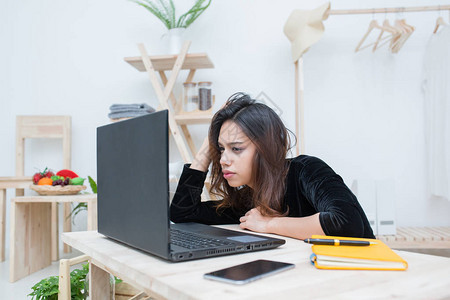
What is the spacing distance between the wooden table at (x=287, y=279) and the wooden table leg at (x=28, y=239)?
5.68 ft

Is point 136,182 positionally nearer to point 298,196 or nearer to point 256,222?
point 256,222

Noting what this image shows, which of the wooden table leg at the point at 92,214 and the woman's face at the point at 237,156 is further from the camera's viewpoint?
the wooden table leg at the point at 92,214

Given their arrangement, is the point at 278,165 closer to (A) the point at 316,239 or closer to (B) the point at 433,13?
(A) the point at 316,239

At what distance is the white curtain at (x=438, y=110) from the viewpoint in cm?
234

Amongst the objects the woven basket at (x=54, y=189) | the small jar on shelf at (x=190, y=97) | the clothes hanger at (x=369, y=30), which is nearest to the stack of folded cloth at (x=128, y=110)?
the small jar on shelf at (x=190, y=97)

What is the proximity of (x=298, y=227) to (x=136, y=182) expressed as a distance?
1.50 feet

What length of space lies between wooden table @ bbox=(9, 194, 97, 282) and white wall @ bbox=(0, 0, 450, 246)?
0.66 meters

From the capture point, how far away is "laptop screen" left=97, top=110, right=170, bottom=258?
0.58 metres

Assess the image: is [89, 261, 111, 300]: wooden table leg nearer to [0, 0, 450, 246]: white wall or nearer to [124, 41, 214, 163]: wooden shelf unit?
[124, 41, 214, 163]: wooden shelf unit

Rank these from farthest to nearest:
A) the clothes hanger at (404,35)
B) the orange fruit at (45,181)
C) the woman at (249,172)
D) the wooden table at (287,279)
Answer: the clothes hanger at (404,35) → the orange fruit at (45,181) → the woman at (249,172) → the wooden table at (287,279)

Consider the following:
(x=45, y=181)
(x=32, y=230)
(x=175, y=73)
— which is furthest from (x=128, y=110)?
(x=32, y=230)

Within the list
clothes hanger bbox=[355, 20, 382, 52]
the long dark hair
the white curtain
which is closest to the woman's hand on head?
the long dark hair

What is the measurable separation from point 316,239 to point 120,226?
373mm

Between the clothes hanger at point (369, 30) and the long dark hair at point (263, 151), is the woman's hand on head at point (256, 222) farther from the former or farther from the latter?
the clothes hanger at point (369, 30)
